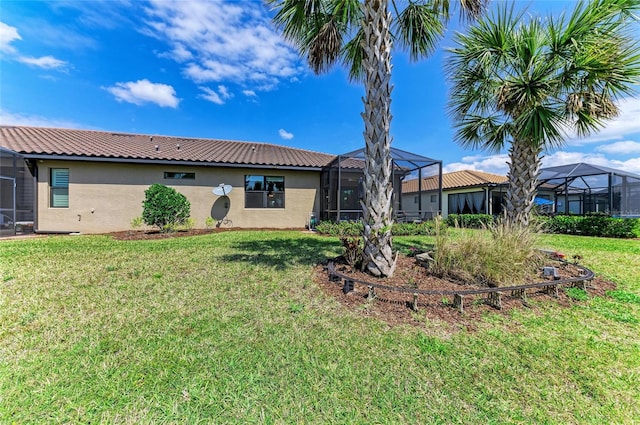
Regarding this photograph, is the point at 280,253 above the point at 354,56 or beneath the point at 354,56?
beneath

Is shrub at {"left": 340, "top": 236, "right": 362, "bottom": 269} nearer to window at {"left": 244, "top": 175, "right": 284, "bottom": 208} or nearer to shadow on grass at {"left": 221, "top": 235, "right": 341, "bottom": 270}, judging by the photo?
shadow on grass at {"left": 221, "top": 235, "right": 341, "bottom": 270}

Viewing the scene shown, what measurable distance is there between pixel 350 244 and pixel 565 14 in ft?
23.6

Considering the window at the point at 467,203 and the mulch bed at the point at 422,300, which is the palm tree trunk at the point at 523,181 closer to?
the mulch bed at the point at 422,300

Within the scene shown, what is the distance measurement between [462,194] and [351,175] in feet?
38.1

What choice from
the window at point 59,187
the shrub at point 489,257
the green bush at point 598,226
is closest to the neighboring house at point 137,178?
the window at point 59,187

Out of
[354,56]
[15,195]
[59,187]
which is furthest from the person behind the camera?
[59,187]

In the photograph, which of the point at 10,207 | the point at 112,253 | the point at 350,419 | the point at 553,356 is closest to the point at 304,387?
the point at 350,419

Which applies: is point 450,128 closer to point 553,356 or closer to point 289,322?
point 553,356

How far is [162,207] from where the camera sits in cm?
1009

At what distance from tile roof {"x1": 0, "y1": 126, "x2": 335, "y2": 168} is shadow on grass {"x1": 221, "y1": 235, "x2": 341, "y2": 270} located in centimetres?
607

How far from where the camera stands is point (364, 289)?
4.25 m

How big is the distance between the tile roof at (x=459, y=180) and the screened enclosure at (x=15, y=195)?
2144 cm

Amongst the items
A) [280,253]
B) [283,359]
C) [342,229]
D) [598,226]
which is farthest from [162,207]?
[598,226]

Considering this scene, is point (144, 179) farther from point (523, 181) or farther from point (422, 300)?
point (523, 181)
